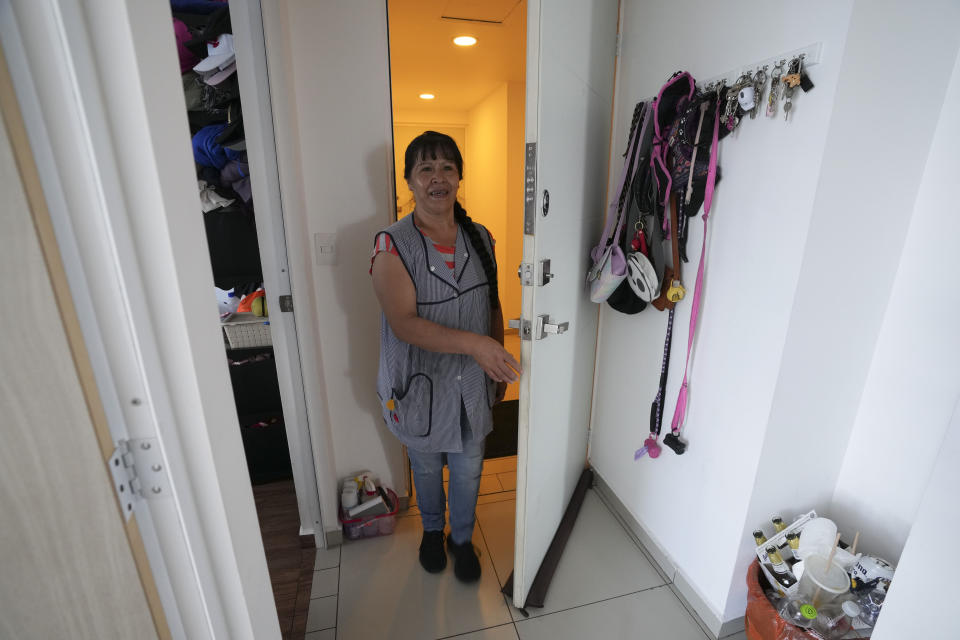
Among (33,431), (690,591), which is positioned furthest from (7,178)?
(690,591)

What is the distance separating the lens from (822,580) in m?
1.09

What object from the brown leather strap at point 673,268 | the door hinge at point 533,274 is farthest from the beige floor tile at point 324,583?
the brown leather strap at point 673,268

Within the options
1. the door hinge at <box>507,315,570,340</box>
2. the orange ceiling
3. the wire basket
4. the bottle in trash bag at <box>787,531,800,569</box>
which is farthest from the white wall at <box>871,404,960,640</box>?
the orange ceiling

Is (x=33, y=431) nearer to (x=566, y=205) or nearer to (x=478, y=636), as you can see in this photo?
(x=566, y=205)

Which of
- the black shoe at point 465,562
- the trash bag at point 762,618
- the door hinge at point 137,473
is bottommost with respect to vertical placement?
the black shoe at point 465,562

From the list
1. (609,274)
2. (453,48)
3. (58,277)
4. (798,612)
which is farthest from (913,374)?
(453,48)

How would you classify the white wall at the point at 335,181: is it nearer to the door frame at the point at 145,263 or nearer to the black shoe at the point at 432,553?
the black shoe at the point at 432,553

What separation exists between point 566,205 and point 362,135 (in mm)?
762

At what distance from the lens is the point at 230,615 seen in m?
0.58

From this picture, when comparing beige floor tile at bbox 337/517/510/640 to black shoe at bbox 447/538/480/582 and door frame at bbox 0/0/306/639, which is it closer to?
black shoe at bbox 447/538/480/582

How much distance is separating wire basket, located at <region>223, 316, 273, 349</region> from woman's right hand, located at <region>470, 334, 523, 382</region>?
1094 mm

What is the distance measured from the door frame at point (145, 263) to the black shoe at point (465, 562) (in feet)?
3.55

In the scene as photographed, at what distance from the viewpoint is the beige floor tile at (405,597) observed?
136 cm

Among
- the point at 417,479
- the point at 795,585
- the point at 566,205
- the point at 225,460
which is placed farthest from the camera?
the point at 417,479
